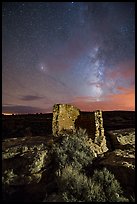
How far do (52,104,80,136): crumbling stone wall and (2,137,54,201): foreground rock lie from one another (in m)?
1.29

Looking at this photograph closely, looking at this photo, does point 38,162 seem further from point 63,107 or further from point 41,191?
point 63,107

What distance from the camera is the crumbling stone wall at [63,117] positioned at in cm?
1025

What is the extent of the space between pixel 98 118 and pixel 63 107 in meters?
1.81

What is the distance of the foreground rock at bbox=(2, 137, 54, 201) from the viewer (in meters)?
8.07

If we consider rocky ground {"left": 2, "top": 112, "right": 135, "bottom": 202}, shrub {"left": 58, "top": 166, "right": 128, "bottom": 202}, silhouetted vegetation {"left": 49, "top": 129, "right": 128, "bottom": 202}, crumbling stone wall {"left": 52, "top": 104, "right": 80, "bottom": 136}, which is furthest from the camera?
crumbling stone wall {"left": 52, "top": 104, "right": 80, "bottom": 136}

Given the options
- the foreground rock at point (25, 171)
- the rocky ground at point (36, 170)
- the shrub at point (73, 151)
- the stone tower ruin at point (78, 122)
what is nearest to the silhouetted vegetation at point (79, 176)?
the shrub at point (73, 151)

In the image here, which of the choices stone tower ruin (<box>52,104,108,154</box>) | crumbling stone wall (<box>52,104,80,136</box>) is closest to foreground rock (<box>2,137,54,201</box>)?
crumbling stone wall (<box>52,104,80,136</box>)

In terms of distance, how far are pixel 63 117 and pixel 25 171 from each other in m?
3.25

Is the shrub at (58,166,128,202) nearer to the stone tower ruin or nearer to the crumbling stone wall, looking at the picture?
the stone tower ruin

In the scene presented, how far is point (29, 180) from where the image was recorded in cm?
812

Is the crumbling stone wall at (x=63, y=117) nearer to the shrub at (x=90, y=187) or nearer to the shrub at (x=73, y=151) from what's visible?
the shrub at (x=73, y=151)

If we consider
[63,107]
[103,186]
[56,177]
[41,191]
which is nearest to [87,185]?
[103,186]

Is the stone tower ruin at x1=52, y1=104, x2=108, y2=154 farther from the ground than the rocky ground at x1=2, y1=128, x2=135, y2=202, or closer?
farther from the ground

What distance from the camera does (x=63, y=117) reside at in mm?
10492
